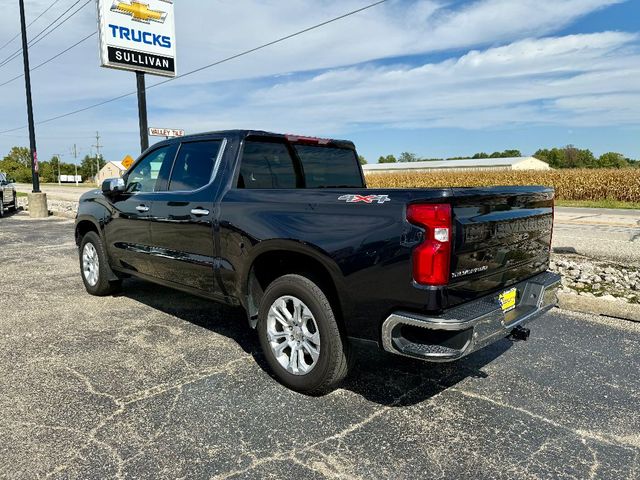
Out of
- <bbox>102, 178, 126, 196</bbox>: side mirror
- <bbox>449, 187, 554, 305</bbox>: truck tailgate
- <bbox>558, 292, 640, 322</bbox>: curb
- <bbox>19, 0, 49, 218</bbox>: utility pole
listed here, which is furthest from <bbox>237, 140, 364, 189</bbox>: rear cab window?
<bbox>19, 0, 49, 218</bbox>: utility pole

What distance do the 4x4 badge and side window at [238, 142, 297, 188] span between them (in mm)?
1205

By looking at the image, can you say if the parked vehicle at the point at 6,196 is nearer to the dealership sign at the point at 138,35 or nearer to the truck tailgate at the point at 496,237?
the dealership sign at the point at 138,35

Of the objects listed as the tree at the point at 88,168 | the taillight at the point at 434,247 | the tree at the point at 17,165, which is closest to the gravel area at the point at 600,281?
the taillight at the point at 434,247

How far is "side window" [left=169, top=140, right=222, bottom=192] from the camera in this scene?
4.29 meters

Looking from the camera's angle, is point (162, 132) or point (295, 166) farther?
point (162, 132)

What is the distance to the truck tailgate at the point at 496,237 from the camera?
2842 mm

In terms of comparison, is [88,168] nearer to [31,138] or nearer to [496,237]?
[31,138]

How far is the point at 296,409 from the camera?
3.25m

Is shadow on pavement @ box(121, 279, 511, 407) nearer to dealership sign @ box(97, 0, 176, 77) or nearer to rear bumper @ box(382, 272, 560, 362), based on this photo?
rear bumper @ box(382, 272, 560, 362)

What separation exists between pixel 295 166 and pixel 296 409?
7.00ft

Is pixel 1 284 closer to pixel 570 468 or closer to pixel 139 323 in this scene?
pixel 139 323

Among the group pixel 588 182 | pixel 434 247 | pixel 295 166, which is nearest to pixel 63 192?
pixel 588 182

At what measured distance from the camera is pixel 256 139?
4.20 m

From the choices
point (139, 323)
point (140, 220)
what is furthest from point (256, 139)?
point (139, 323)
